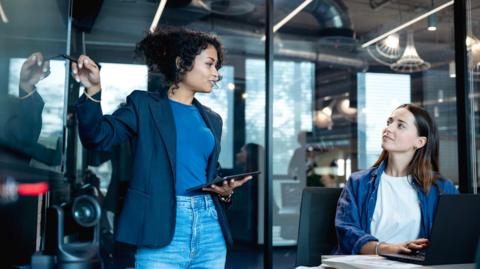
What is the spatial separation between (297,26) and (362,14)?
1110mm

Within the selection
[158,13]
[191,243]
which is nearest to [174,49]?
[191,243]

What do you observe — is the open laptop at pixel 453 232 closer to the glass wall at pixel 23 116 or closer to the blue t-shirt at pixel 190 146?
the blue t-shirt at pixel 190 146

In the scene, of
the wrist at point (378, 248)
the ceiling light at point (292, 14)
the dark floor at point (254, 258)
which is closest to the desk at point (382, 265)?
the wrist at point (378, 248)

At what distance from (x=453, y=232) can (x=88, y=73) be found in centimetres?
125

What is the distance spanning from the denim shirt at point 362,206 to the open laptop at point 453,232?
52cm

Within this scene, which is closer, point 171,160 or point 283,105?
point 171,160

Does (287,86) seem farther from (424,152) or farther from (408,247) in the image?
(408,247)

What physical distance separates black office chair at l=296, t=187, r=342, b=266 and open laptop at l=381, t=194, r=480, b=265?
87 cm

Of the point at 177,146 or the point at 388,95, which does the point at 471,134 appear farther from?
the point at 388,95

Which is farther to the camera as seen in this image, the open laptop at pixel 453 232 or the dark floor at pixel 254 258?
the dark floor at pixel 254 258

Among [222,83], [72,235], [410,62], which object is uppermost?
[410,62]

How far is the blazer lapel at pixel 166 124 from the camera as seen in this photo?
1.92 m

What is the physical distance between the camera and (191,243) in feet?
6.30

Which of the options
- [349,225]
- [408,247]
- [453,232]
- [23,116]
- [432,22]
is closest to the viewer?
[453,232]
